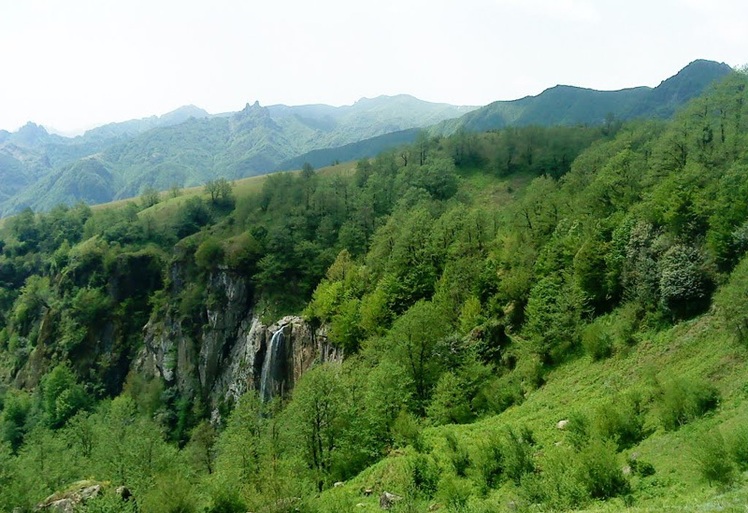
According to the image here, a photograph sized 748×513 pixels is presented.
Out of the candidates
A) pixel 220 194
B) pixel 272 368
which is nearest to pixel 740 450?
pixel 272 368

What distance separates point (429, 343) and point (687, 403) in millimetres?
31393

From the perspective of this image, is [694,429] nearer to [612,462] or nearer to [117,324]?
[612,462]

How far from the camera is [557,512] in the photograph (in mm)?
19375

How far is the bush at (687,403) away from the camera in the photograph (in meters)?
24.7

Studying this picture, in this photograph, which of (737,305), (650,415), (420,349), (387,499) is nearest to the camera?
(650,415)

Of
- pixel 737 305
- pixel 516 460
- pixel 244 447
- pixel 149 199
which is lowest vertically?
pixel 244 447

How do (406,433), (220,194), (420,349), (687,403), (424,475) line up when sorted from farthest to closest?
1. (220,194)
2. (420,349)
3. (406,433)
4. (424,475)
5. (687,403)

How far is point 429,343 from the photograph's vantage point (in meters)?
54.6

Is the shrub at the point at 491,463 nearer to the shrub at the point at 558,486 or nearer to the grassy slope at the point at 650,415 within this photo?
the grassy slope at the point at 650,415

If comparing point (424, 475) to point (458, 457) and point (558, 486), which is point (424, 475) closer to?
point (458, 457)

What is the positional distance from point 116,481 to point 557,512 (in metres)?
45.3

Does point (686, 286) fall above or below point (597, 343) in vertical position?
above

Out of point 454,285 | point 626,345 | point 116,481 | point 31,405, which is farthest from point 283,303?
point 626,345

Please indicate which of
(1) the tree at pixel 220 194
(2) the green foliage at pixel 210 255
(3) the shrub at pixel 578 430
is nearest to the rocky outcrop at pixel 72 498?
(3) the shrub at pixel 578 430
